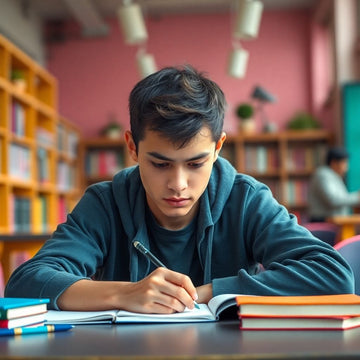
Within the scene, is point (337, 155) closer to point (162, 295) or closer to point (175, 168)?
point (175, 168)

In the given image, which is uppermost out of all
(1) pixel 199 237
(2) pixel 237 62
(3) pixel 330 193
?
(2) pixel 237 62

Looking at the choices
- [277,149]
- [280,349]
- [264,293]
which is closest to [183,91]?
[264,293]

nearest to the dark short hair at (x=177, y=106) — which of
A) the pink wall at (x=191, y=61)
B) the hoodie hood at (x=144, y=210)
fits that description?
the hoodie hood at (x=144, y=210)

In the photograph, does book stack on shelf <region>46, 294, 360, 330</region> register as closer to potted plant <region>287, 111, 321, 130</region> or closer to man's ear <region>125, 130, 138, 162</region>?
man's ear <region>125, 130, 138, 162</region>

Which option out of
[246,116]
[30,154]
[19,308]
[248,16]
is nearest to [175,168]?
[19,308]

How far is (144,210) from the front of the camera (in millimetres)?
1576

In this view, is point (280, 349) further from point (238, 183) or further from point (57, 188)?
point (57, 188)

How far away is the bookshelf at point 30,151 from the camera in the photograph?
5.12 m

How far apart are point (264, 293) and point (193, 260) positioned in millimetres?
385

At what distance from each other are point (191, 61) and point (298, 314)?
714 cm

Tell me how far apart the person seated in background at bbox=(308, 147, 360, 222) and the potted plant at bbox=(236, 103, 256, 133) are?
64.9 inches

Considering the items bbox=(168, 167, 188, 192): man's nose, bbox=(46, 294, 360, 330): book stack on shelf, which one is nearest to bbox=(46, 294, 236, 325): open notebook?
bbox=(46, 294, 360, 330): book stack on shelf

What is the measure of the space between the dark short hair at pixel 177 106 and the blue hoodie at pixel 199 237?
190 mm

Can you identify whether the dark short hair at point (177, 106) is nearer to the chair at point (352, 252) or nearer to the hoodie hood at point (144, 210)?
the hoodie hood at point (144, 210)
